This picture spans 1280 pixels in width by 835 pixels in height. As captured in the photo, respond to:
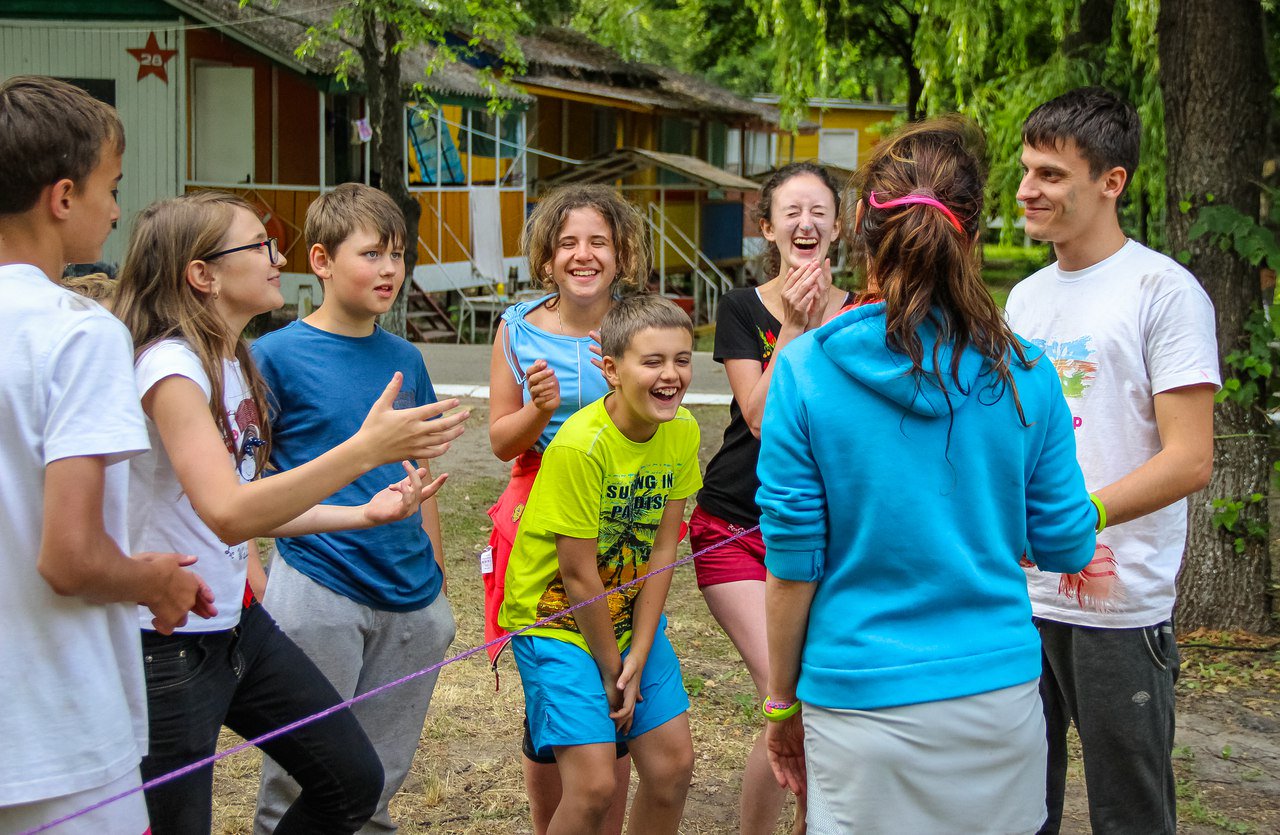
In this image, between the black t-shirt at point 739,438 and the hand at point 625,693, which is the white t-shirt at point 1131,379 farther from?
the hand at point 625,693

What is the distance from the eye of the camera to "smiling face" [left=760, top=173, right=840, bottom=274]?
3623 mm

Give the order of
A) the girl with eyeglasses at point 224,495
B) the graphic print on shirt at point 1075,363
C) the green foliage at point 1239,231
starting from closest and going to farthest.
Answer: the girl with eyeglasses at point 224,495, the graphic print on shirt at point 1075,363, the green foliage at point 1239,231

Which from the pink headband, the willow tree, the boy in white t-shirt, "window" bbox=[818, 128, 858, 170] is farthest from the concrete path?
"window" bbox=[818, 128, 858, 170]

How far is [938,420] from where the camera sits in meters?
2.17

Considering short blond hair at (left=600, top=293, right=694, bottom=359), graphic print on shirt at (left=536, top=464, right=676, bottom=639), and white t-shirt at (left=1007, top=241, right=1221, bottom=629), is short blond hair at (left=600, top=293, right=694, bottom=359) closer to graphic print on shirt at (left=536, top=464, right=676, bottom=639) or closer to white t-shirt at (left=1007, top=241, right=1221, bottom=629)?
graphic print on shirt at (left=536, top=464, right=676, bottom=639)

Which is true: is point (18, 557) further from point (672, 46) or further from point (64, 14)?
point (672, 46)

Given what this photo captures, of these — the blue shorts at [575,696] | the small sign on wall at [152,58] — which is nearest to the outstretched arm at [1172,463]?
the blue shorts at [575,696]

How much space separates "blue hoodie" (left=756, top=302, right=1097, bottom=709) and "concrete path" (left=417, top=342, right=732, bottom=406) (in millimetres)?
9255

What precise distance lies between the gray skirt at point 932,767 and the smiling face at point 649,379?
1.05 m

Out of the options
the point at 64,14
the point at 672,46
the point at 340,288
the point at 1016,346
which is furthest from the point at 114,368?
the point at 672,46

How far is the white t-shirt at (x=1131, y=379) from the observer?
2.89 metres

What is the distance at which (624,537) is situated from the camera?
10.5 ft

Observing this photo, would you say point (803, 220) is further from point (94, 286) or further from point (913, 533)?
point (94, 286)

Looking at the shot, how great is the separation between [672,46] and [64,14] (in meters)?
33.3
